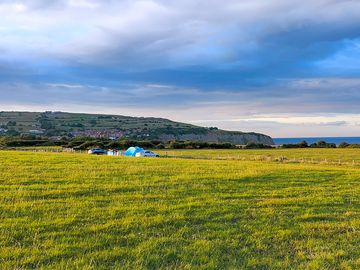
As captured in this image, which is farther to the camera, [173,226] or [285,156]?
[285,156]

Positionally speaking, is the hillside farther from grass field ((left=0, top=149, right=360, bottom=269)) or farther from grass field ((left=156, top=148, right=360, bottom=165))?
grass field ((left=0, top=149, right=360, bottom=269))

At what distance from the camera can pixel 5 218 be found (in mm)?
11773

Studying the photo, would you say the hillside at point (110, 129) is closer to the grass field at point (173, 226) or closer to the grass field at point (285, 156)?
the grass field at point (285, 156)

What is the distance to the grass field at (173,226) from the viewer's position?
29.0 feet

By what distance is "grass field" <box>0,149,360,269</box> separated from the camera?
29.0 ft

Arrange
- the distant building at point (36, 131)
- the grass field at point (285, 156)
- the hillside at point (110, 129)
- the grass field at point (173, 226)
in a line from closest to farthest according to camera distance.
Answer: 1. the grass field at point (173, 226)
2. the grass field at point (285, 156)
3. the distant building at point (36, 131)
4. the hillside at point (110, 129)

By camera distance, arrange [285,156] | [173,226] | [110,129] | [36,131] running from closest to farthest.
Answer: [173,226], [285,156], [36,131], [110,129]

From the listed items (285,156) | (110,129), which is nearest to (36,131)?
(110,129)

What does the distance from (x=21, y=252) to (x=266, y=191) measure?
12.2 meters

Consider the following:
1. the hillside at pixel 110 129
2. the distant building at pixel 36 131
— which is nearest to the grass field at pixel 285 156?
the hillside at pixel 110 129

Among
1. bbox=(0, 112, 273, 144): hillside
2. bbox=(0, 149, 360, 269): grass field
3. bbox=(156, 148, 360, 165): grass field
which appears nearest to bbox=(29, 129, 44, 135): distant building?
bbox=(0, 112, 273, 144): hillside

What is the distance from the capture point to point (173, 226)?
11586mm

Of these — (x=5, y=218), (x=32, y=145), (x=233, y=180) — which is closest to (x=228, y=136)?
(x=32, y=145)

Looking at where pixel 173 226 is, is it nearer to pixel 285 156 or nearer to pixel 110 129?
pixel 285 156
